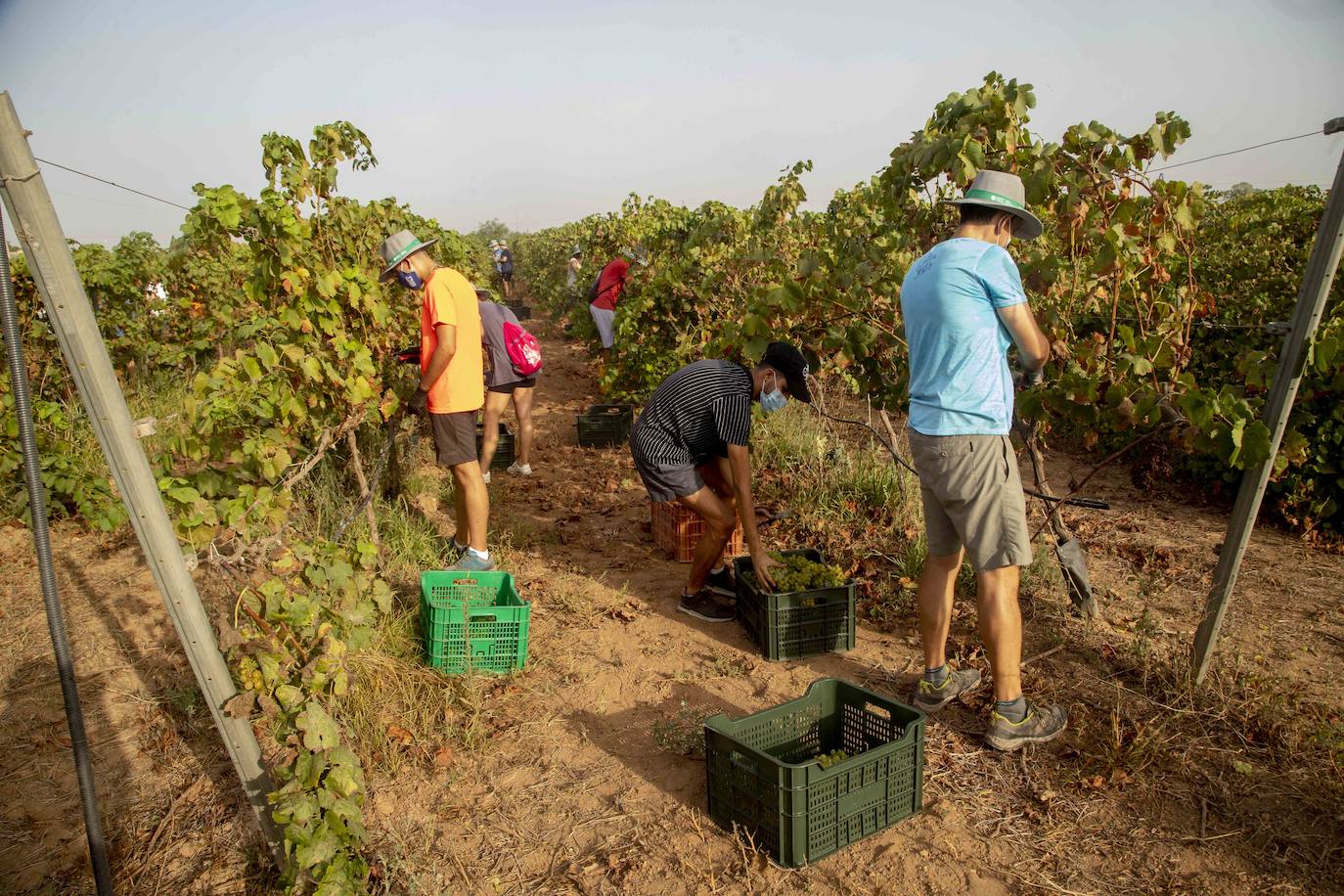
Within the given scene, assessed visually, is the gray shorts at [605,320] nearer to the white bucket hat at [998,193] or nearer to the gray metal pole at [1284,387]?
the white bucket hat at [998,193]

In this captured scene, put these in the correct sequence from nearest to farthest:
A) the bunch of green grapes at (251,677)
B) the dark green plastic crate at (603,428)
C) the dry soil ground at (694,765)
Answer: the bunch of green grapes at (251,677), the dry soil ground at (694,765), the dark green plastic crate at (603,428)

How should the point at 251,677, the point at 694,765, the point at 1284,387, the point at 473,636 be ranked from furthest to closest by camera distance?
the point at 473,636
the point at 694,765
the point at 1284,387
the point at 251,677

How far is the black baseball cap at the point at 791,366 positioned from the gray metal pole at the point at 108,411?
8.52ft

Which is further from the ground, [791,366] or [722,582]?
[791,366]

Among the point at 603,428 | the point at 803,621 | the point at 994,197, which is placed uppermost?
the point at 994,197

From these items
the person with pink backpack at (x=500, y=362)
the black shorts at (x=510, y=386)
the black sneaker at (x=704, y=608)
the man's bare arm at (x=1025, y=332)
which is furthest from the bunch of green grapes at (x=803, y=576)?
the black shorts at (x=510, y=386)

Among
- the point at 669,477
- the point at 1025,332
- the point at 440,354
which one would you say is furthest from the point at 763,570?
the point at 440,354

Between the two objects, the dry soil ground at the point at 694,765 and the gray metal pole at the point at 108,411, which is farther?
the dry soil ground at the point at 694,765

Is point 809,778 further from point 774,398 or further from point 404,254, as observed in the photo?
point 404,254

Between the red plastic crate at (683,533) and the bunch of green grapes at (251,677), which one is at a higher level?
the bunch of green grapes at (251,677)

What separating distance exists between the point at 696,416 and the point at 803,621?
1.13 meters

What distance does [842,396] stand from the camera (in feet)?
29.1

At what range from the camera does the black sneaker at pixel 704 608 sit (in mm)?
4641

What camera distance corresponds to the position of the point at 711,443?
4422 millimetres
